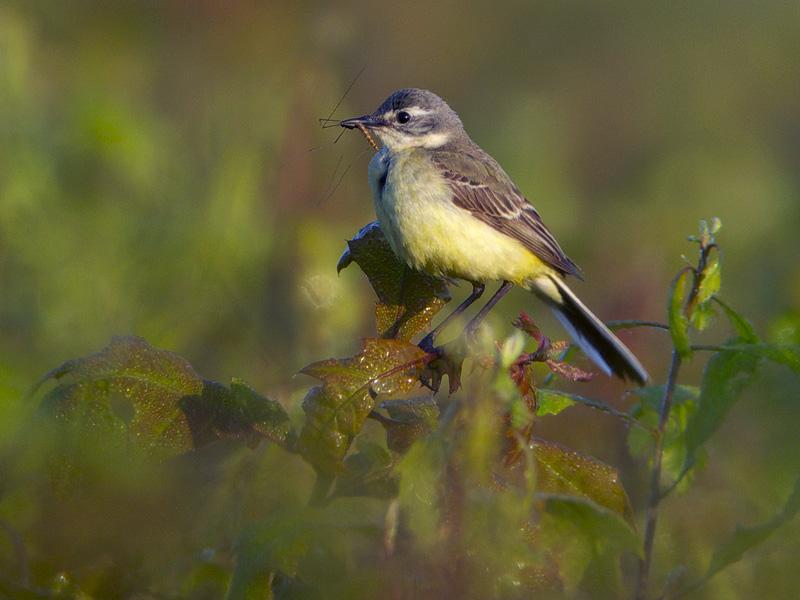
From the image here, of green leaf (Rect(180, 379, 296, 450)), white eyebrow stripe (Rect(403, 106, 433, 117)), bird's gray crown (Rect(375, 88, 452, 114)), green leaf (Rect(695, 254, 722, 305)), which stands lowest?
green leaf (Rect(180, 379, 296, 450))

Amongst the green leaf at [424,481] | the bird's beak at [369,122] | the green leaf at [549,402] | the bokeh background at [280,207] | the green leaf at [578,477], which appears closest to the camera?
the green leaf at [424,481]

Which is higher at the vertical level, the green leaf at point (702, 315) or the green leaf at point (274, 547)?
the green leaf at point (702, 315)

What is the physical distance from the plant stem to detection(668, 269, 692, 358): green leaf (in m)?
0.08

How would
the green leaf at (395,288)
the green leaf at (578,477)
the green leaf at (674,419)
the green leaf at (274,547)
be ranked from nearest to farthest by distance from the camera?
the green leaf at (274,547), the green leaf at (578,477), the green leaf at (674,419), the green leaf at (395,288)

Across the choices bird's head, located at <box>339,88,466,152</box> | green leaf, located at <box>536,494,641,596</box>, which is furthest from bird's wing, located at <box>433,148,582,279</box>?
green leaf, located at <box>536,494,641,596</box>

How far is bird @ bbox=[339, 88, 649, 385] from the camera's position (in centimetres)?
429

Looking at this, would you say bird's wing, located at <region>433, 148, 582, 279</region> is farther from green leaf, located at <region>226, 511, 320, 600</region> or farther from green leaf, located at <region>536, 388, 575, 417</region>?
green leaf, located at <region>226, 511, 320, 600</region>

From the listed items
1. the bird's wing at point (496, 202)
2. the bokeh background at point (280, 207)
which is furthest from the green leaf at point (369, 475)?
the bird's wing at point (496, 202)

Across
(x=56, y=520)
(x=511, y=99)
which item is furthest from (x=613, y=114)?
(x=56, y=520)

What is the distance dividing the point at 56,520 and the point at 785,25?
10.4 metres

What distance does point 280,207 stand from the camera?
5520 millimetres

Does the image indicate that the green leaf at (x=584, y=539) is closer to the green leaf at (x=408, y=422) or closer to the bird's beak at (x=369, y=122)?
the green leaf at (x=408, y=422)

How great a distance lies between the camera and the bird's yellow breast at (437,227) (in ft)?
14.2

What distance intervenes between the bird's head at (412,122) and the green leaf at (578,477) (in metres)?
2.73
